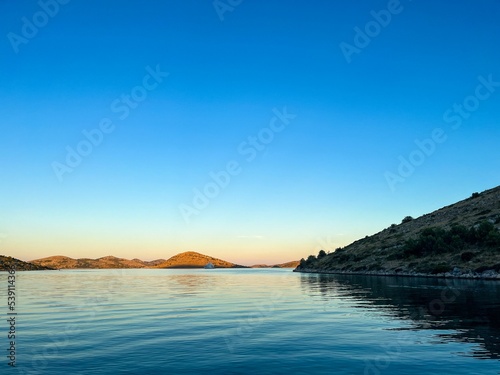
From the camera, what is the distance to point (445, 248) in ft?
383

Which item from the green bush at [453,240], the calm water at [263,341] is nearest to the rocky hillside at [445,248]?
the green bush at [453,240]

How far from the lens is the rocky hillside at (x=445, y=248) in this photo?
99.8 m

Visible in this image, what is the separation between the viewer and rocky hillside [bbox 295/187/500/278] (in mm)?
99812

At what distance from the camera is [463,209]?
163875 millimetres

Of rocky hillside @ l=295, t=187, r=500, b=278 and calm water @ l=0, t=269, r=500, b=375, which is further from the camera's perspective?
rocky hillside @ l=295, t=187, r=500, b=278

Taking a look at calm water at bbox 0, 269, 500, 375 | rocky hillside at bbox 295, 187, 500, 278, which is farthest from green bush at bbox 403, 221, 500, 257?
calm water at bbox 0, 269, 500, 375

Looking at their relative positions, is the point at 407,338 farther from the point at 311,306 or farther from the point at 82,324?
the point at 82,324

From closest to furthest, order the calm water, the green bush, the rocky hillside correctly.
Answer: the calm water
the rocky hillside
the green bush

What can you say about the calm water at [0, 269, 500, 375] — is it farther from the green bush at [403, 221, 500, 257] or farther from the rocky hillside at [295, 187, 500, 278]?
the green bush at [403, 221, 500, 257]

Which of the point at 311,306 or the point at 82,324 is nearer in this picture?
the point at 82,324

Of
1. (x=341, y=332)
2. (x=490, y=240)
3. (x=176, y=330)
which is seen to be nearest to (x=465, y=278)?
(x=490, y=240)

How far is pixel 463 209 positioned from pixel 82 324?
546 feet

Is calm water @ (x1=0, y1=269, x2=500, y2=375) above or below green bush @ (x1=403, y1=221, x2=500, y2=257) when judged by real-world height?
below

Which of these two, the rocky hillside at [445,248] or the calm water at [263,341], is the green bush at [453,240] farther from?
the calm water at [263,341]
